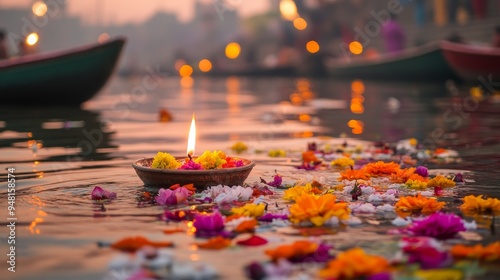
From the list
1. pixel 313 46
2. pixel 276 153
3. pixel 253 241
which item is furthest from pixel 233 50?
pixel 253 241

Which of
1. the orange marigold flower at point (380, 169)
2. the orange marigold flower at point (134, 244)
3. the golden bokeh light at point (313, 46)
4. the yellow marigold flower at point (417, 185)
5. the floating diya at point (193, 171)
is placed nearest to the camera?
the orange marigold flower at point (134, 244)

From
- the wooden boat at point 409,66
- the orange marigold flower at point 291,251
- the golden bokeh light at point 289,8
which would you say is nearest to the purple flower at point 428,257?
the orange marigold flower at point 291,251

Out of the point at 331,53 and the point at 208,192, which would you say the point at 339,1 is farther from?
the point at 208,192

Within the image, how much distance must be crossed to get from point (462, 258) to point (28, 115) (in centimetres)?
1229

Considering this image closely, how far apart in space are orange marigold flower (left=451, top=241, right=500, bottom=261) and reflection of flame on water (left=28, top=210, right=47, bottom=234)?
253 centimetres

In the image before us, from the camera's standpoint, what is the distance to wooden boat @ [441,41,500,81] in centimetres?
2125

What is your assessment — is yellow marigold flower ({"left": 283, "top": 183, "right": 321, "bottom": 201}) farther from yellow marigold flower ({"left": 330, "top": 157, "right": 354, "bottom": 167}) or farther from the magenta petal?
yellow marigold flower ({"left": 330, "top": 157, "right": 354, "bottom": 167})

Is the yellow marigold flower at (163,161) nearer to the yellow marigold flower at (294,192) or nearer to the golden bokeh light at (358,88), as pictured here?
the yellow marigold flower at (294,192)

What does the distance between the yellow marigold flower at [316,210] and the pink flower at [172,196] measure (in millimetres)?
971

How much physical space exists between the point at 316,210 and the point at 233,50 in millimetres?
74719

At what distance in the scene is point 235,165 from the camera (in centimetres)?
656

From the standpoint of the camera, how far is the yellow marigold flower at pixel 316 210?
517 centimetres

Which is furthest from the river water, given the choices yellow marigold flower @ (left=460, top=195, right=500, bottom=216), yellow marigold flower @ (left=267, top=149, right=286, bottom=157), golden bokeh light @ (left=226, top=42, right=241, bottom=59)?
golden bokeh light @ (left=226, top=42, right=241, bottom=59)

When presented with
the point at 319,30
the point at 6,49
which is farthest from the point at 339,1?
the point at 6,49
